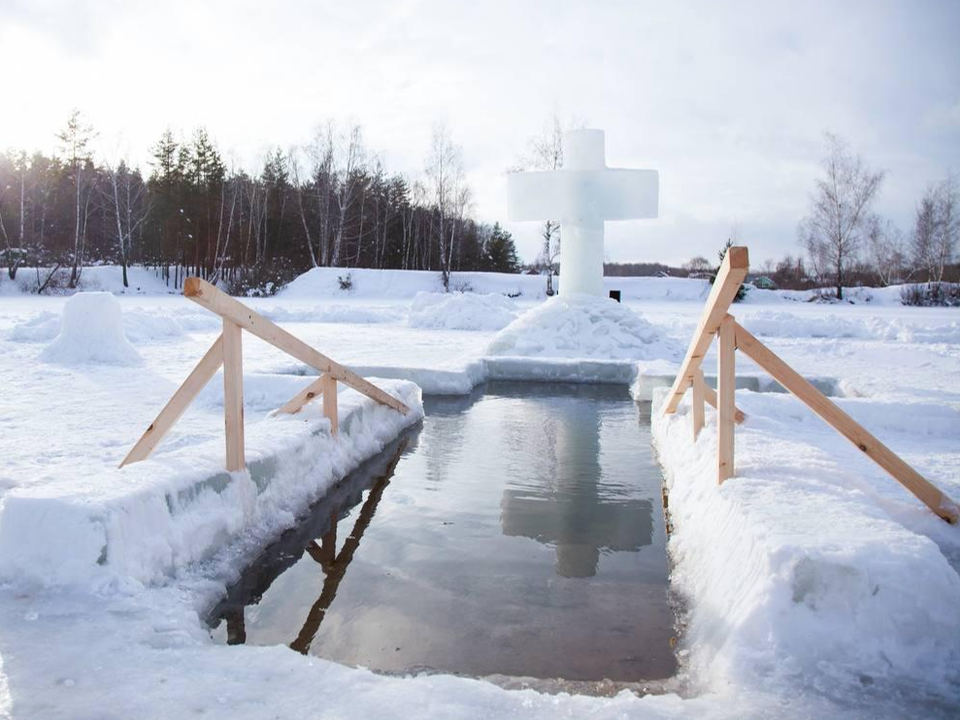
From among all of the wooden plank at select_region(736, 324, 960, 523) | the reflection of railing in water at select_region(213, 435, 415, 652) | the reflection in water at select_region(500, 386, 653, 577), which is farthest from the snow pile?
the wooden plank at select_region(736, 324, 960, 523)

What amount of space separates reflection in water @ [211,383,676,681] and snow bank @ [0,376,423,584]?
0.21m

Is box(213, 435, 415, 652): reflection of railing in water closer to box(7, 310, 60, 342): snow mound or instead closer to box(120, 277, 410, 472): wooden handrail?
box(120, 277, 410, 472): wooden handrail

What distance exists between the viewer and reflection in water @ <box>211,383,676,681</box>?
2.96m

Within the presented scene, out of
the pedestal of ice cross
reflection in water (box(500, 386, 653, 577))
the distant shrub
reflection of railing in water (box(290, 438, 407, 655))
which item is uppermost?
the pedestal of ice cross

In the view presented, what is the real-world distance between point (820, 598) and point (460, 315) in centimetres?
1671

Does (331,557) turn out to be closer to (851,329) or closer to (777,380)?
(777,380)

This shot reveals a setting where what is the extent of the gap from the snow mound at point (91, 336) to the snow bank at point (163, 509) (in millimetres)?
6354

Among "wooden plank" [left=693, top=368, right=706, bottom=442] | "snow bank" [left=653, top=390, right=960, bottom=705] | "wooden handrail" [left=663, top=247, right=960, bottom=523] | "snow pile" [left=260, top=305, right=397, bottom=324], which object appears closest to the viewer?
"snow bank" [left=653, top=390, right=960, bottom=705]

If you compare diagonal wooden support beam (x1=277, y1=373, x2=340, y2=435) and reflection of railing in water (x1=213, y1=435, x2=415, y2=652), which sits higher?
diagonal wooden support beam (x1=277, y1=373, x2=340, y2=435)

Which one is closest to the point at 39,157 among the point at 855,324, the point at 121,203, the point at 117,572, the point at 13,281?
the point at 121,203

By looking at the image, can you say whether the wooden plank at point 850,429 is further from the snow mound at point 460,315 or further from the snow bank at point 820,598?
the snow mound at point 460,315

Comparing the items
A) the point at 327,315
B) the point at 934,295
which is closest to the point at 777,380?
the point at 327,315

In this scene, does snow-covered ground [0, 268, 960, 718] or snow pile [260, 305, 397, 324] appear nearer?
snow-covered ground [0, 268, 960, 718]

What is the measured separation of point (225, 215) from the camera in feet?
136
